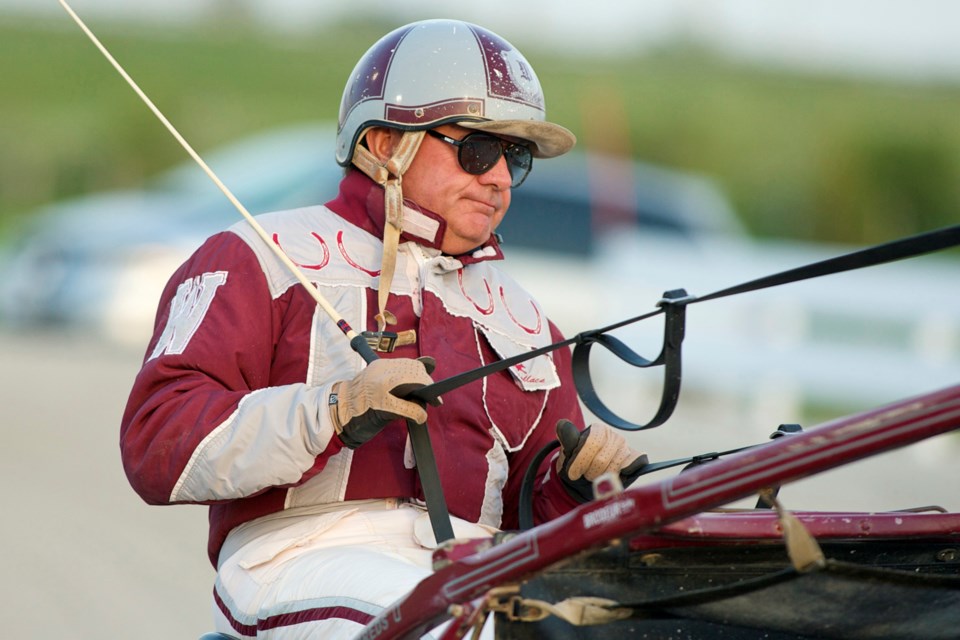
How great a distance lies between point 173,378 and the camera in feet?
10.7

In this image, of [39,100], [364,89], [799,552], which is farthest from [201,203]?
[39,100]

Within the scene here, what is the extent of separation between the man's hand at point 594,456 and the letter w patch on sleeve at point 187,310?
2.75 feet

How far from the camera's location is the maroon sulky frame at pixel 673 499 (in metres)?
2.04

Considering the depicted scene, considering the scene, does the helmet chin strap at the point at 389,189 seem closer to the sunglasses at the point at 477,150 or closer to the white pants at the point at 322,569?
the sunglasses at the point at 477,150

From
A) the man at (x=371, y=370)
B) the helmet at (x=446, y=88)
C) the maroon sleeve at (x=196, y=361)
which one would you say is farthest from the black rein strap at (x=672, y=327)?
the helmet at (x=446, y=88)

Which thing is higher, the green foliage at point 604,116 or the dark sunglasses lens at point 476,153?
the green foliage at point 604,116

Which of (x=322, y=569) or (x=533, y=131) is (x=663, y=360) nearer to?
(x=322, y=569)

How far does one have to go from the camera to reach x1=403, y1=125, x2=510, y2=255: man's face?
3781 mm

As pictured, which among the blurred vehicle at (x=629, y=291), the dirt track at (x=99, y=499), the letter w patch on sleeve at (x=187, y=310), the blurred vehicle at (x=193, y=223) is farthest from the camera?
the blurred vehicle at (x=193, y=223)

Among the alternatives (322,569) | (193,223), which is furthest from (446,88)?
(193,223)

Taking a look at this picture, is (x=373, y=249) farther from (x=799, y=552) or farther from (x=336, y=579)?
(x=799, y=552)

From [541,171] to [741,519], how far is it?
10.6 meters

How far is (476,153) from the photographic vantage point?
3779mm

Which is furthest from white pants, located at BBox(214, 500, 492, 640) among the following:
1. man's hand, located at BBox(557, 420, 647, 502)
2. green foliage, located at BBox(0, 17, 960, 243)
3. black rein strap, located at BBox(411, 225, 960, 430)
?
green foliage, located at BBox(0, 17, 960, 243)
